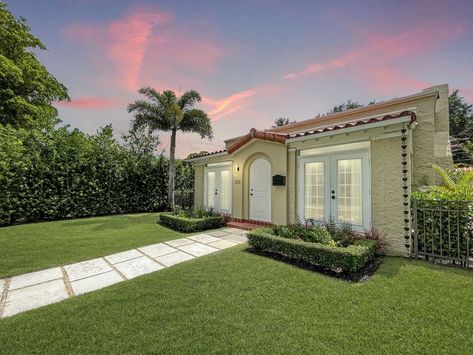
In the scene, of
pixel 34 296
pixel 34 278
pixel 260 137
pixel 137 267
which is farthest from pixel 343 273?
pixel 34 278

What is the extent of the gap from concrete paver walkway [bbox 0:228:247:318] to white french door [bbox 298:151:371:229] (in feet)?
9.24

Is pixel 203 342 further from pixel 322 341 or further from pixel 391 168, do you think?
pixel 391 168

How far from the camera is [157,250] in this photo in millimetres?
6461

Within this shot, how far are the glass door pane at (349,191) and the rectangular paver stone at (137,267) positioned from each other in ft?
18.1

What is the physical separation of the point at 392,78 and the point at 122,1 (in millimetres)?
11218

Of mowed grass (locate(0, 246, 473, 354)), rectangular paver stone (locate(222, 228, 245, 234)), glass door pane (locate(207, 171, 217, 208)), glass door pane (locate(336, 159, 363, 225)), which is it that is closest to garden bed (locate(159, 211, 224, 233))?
rectangular paver stone (locate(222, 228, 245, 234))

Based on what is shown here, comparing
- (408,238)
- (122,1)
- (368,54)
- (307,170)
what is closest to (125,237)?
(307,170)

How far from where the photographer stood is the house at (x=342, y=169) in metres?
5.66

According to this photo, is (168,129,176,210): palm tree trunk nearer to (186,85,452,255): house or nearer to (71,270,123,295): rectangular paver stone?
(186,85,452,255): house

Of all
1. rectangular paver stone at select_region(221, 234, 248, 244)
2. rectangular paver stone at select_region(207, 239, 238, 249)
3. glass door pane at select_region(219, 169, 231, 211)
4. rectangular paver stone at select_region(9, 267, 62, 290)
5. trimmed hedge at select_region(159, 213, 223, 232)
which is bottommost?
rectangular paver stone at select_region(9, 267, 62, 290)

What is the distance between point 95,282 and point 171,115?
1144 centimetres

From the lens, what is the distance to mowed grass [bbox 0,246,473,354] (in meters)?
2.54

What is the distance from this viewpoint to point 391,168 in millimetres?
5742

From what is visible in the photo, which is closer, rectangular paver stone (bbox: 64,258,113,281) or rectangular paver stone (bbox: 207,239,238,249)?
rectangular paver stone (bbox: 64,258,113,281)
